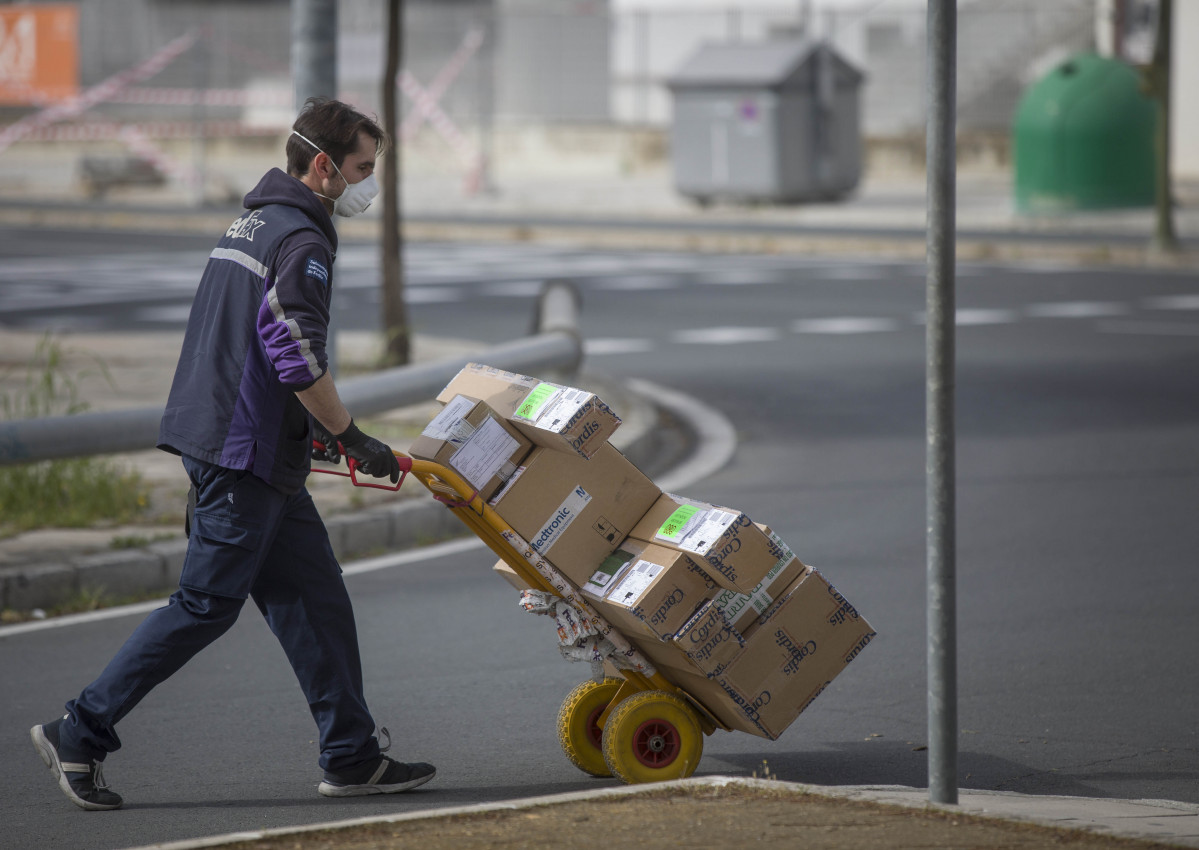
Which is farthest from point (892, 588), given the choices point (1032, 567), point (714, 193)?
point (714, 193)

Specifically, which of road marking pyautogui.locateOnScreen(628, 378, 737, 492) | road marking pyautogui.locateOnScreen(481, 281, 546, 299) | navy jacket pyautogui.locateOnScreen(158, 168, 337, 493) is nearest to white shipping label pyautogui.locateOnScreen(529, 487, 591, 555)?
navy jacket pyautogui.locateOnScreen(158, 168, 337, 493)

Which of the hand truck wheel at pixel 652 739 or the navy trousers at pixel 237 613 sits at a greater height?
the navy trousers at pixel 237 613

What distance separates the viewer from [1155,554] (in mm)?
7273

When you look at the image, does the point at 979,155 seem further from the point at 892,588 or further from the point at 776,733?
the point at 776,733

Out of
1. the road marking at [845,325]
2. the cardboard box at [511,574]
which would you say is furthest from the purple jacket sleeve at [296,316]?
the road marking at [845,325]

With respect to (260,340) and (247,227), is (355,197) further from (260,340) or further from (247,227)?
(260,340)

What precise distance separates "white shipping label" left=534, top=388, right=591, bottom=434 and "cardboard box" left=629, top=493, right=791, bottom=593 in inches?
16.4

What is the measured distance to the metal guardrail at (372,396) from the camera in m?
6.64

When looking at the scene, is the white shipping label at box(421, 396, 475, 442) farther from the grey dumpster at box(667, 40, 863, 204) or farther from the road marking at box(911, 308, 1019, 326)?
the grey dumpster at box(667, 40, 863, 204)

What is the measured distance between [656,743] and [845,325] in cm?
1098

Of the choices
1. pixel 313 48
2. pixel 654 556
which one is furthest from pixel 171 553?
pixel 313 48

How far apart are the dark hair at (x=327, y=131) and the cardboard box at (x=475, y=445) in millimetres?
737

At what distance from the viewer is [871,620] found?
6.36 metres

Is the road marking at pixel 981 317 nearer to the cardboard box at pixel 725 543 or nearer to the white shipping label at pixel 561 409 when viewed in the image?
the cardboard box at pixel 725 543
